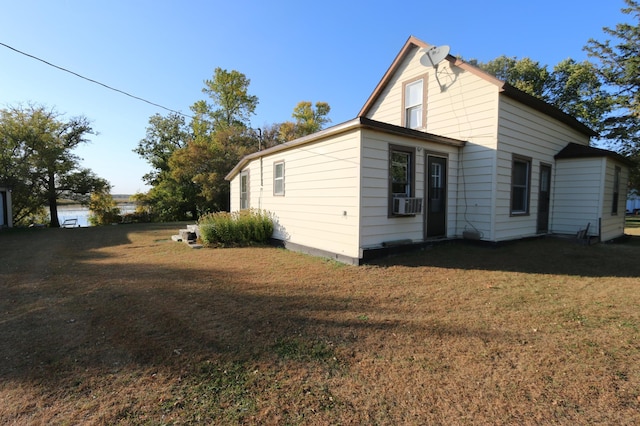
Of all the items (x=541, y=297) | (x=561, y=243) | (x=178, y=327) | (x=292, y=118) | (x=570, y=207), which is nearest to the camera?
(x=178, y=327)

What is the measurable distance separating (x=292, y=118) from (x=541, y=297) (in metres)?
30.6

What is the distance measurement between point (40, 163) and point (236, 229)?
17130 millimetres

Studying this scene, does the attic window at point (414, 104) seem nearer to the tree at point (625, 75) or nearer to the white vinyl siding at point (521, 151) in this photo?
the white vinyl siding at point (521, 151)

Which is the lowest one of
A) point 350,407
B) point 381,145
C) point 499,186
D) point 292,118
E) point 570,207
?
point 350,407

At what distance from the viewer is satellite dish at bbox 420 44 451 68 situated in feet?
26.5

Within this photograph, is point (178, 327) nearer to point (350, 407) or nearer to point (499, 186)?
point (350, 407)

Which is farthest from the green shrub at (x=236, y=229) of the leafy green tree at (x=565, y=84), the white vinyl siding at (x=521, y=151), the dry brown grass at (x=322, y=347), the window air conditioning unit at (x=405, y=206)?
the leafy green tree at (x=565, y=84)

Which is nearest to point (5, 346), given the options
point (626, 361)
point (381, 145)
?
point (626, 361)

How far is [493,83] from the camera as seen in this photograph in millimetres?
7387

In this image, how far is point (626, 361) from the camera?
268cm

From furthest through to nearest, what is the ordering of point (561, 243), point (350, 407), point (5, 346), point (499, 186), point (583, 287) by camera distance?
point (561, 243) < point (499, 186) < point (583, 287) < point (5, 346) < point (350, 407)

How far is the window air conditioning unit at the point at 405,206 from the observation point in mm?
6664

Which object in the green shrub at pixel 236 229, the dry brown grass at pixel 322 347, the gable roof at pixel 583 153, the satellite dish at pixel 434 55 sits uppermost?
the satellite dish at pixel 434 55

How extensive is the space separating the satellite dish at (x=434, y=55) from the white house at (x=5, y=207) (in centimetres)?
2019
